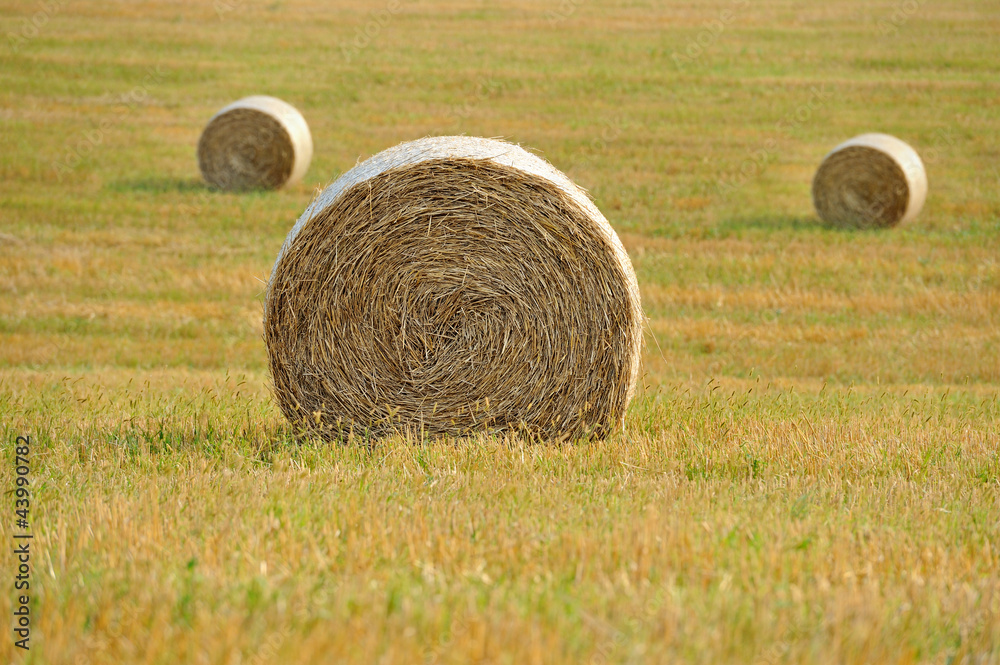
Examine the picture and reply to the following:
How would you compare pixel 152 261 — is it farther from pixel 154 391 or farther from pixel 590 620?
pixel 590 620

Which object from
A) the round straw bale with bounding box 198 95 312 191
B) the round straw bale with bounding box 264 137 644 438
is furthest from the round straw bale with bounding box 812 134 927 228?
the round straw bale with bounding box 264 137 644 438

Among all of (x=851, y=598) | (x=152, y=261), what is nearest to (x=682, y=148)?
(x=152, y=261)

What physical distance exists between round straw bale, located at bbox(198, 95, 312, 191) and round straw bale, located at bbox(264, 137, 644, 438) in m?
12.6

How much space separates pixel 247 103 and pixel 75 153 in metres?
4.06

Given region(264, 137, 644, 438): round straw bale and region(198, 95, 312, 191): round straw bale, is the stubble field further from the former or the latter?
region(198, 95, 312, 191): round straw bale

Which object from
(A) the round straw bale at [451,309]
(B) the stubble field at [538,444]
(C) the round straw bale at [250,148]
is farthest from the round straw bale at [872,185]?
(A) the round straw bale at [451,309]

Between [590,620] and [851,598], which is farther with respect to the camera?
[851,598]

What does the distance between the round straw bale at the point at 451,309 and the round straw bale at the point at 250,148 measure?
41.4 ft

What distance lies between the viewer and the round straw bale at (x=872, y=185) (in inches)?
622

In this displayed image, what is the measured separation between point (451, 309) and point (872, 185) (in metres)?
12.1

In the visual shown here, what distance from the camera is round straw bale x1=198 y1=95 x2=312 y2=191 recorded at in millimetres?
17812

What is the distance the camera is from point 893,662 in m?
2.73

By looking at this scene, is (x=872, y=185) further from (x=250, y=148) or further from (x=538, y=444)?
(x=538, y=444)

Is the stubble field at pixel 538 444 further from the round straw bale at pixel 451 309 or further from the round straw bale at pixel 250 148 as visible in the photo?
the round straw bale at pixel 250 148
